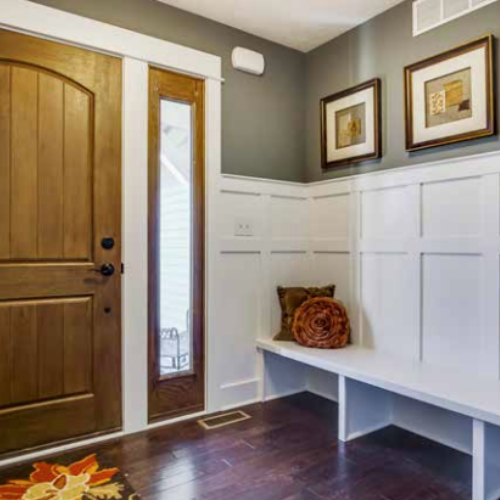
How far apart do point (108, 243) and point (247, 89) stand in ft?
4.50

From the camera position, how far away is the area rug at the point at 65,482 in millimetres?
1776

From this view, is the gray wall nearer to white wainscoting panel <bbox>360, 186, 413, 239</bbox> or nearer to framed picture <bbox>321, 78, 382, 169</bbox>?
framed picture <bbox>321, 78, 382, 169</bbox>

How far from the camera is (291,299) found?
2.86m

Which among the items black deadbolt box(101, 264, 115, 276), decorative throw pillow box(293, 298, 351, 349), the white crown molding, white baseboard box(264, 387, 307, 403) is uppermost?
the white crown molding

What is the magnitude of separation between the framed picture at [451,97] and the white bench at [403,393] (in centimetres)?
120

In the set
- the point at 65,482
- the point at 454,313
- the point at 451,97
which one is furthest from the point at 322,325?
the point at 65,482

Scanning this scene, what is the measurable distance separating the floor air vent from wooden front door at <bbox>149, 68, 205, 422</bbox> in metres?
0.11

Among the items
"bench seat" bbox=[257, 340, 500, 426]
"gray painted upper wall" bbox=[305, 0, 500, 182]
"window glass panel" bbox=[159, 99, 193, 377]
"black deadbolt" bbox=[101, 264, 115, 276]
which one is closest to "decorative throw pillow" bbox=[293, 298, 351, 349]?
"bench seat" bbox=[257, 340, 500, 426]

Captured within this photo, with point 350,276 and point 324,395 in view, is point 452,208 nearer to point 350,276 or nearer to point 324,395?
point 350,276

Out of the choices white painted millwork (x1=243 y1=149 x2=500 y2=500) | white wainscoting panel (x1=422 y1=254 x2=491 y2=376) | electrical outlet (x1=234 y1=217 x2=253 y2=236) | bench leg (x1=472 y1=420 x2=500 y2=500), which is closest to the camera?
bench leg (x1=472 y1=420 x2=500 y2=500)

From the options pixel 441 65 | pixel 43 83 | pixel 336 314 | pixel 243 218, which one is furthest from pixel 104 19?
pixel 336 314

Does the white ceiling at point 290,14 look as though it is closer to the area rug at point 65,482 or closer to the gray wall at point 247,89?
the gray wall at point 247,89

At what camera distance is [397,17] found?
2523mm

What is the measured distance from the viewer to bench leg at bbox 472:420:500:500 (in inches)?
67.6
